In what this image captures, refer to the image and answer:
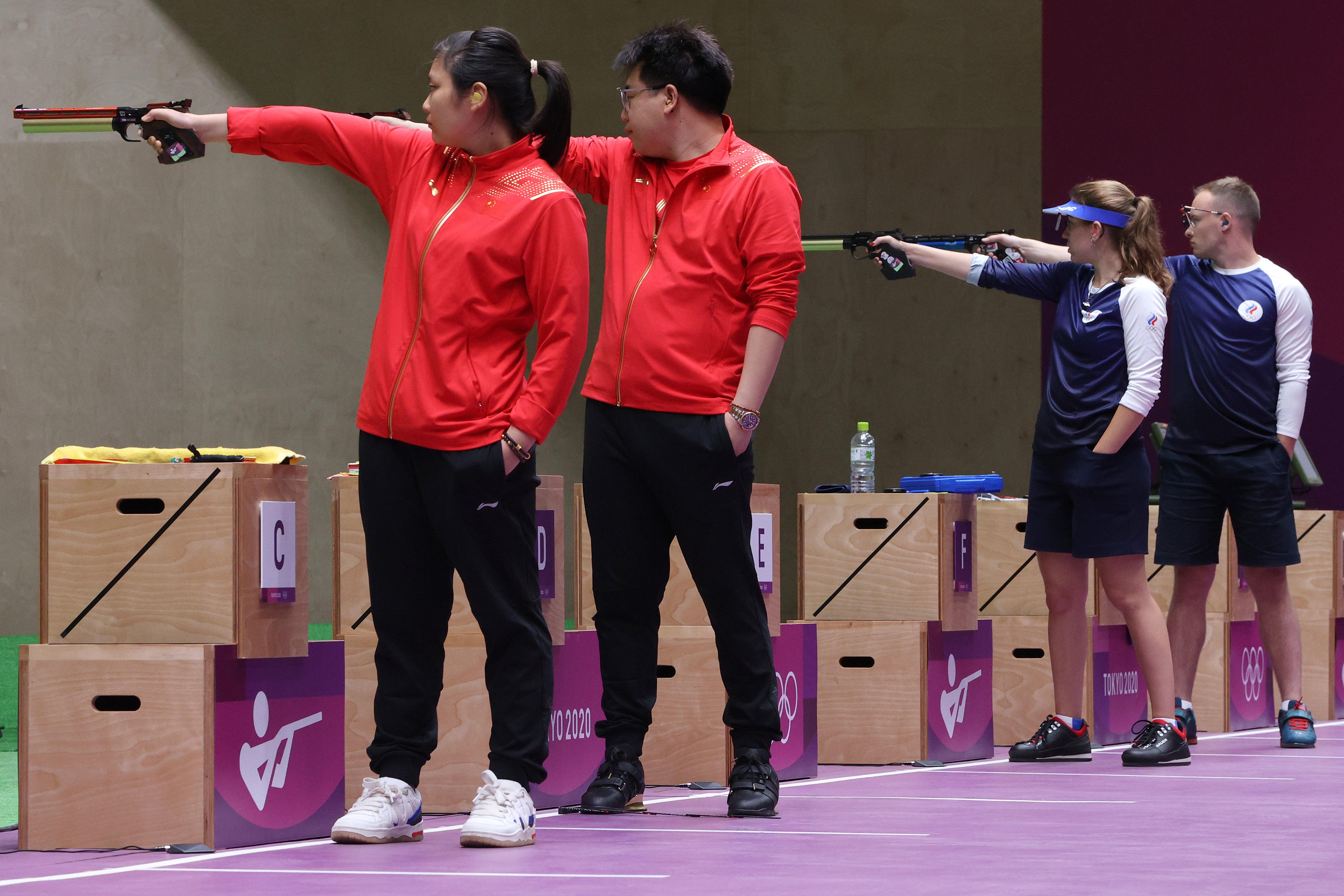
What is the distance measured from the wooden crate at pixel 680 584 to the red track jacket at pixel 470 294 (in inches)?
39.5

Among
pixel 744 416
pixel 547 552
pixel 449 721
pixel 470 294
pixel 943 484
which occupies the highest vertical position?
pixel 470 294

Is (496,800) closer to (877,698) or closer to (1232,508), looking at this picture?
(877,698)

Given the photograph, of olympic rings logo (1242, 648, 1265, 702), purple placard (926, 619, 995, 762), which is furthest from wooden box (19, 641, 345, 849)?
olympic rings logo (1242, 648, 1265, 702)

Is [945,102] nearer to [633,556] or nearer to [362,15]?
[362,15]

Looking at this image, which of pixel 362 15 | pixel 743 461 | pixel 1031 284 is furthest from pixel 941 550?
pixel 362 15

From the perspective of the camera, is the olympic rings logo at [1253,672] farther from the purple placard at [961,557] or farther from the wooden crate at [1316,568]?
the purple placard at [961,557]

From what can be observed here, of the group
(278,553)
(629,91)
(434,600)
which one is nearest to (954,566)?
(629,91)

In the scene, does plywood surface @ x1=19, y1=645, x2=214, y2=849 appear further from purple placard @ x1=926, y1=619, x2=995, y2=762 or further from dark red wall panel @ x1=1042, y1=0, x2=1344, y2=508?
dark red wall panel @ x1=1042, y1=0, x2=1344, y2=508

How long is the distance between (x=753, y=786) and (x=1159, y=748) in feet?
5.13

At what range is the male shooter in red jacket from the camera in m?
3.15

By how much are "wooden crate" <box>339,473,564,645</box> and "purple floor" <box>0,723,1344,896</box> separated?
457 millimetres

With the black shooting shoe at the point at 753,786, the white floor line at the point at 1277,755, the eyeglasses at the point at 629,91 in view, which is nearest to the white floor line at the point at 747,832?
the black shooting shoe at the point at 753,786

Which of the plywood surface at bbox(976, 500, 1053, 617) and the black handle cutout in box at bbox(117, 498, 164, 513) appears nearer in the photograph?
the black handle cutout in box at bbox(117, 498, 164, 513)

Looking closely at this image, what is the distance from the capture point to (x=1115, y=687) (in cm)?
528
